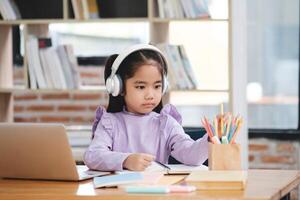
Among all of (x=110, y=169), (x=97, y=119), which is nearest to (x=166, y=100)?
(x=97, y=119)

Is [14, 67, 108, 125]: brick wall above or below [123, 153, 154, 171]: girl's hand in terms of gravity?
below

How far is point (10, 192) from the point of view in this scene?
206 centimetres

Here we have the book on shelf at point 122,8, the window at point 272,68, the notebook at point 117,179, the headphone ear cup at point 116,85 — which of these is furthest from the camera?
the window at point 272,68

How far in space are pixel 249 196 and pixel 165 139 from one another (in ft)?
2.54

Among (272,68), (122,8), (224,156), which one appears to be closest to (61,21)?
(122,8)

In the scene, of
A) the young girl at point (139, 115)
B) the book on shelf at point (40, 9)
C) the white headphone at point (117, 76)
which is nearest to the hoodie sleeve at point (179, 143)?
the young girl at point (139, 115)

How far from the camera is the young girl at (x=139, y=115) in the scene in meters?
2.55

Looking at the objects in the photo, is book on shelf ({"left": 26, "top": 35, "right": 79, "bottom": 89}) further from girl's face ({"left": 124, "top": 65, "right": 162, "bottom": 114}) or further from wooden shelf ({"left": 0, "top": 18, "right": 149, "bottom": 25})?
girl's face ({"left": 124, "top": 65, "right": 162, "bottom": 114})

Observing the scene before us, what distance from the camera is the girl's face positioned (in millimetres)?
2551

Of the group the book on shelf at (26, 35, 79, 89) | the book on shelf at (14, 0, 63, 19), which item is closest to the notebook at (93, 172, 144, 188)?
the book on shelf at (26, 35, 79, 89)

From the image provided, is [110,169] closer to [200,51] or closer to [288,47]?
[200,51]

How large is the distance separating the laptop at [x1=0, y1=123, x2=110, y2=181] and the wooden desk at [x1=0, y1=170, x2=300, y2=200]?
28 mm

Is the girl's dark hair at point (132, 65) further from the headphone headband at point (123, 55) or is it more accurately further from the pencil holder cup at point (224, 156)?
the pencil holder cup at point (224, 156)

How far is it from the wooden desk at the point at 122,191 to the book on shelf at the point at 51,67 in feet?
7.04
